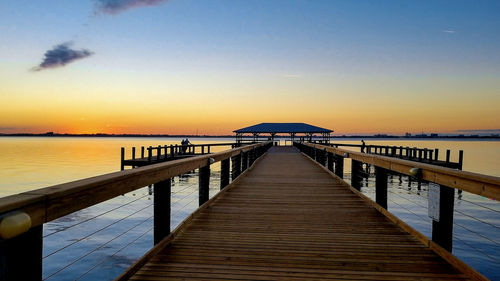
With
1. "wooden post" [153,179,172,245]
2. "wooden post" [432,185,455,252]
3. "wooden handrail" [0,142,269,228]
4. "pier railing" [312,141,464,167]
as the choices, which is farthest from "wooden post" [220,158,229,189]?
"pier railing" [312,141,464,167]

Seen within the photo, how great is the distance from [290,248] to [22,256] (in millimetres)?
2456

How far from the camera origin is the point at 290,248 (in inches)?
132

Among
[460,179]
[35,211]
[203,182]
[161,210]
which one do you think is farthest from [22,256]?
[203,182]

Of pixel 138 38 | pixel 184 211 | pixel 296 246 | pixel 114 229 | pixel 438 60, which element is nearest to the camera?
pixel 296 246

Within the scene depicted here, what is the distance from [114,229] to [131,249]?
7.47ft

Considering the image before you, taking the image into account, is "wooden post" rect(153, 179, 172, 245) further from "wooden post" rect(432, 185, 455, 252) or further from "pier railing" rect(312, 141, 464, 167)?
"pier railing" rect(312, 141, 464, 167)

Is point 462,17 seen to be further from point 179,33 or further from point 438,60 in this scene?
point 179,33

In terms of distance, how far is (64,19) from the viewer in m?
14.6

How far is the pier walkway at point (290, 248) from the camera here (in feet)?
8.86

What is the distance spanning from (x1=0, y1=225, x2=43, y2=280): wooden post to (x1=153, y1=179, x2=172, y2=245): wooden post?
1610mm

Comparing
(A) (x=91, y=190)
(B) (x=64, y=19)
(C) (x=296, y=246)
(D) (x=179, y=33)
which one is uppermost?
(D) (x=179, y=33)

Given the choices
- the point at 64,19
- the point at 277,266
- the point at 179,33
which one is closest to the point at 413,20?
the point at 179,33

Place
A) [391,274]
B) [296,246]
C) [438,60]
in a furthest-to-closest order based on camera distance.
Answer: [438,60] → [296,246] → [391,274]

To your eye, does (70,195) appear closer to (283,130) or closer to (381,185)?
(381,185)
